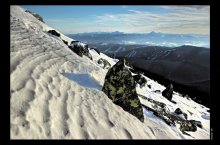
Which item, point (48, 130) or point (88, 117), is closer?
point (48, 130)

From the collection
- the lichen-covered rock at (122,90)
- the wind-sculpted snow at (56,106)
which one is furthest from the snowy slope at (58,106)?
the lichen-covered rock at (122,90)

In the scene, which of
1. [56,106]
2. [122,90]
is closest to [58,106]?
[56,106]

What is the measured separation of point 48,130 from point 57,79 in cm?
266

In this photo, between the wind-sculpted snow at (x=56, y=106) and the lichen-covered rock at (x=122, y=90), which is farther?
the lichen-covered rock at (x=122, y=90)

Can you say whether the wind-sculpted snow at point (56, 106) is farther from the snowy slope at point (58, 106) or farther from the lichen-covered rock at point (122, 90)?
the lichen-covered rock at point (122, 90)

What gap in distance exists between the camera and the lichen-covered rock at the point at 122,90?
9492 millimetres

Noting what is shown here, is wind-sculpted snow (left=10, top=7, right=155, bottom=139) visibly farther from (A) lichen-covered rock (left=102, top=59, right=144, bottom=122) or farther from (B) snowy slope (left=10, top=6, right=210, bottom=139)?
(A) lichen-covered rock (left=102, top=59, right=144, bottom=122)

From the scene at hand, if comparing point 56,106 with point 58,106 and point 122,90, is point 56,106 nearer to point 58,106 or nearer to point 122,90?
point 58,106

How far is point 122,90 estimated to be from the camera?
988 cm

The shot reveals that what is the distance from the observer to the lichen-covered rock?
31.1ft

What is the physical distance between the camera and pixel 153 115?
11.5 m

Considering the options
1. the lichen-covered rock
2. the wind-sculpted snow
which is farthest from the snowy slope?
the lichen-covered rock
